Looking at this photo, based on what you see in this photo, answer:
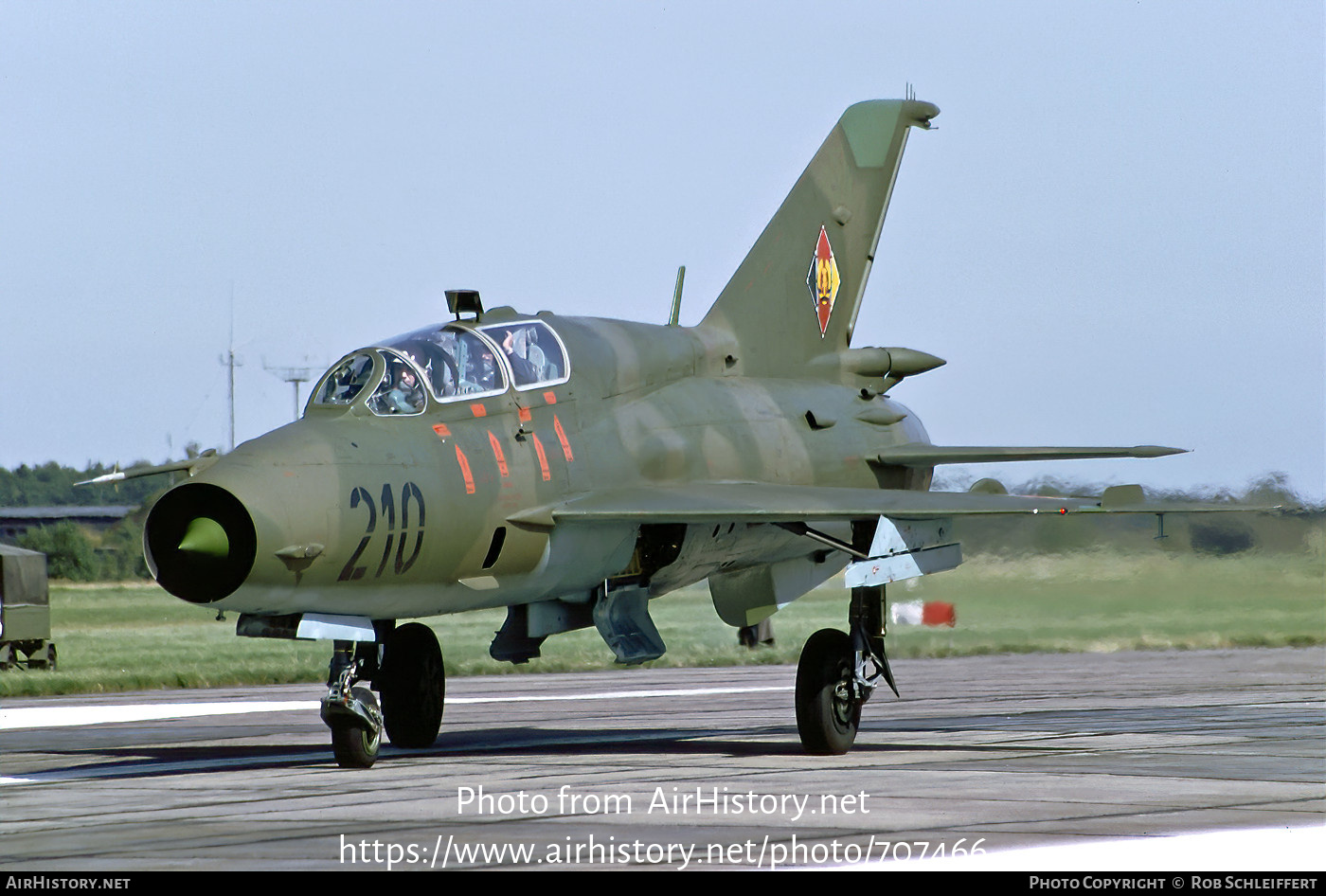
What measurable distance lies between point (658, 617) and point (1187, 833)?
97.8ft

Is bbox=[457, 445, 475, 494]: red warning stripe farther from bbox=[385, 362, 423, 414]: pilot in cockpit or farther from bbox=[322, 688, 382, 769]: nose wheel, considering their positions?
bbox=[322, 688, 382, 769]: nose wheel

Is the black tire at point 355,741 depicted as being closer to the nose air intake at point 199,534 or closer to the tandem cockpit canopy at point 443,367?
the nose air intake at point 199,534

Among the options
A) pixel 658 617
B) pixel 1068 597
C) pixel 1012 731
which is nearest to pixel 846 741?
pixel 1012 731

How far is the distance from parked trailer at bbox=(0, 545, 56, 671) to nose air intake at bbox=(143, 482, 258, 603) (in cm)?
2221

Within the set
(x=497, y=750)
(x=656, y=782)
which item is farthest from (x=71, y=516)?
(x=656, y=782)

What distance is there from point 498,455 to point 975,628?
1781 cm

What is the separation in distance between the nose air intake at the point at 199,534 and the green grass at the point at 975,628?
54.2 feet

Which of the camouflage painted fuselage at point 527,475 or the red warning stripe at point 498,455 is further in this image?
the red warning stripe at point 498,455

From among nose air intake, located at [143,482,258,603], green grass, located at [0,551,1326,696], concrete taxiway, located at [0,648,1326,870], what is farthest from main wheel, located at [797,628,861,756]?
green grass, located at [0,551,1326,696]

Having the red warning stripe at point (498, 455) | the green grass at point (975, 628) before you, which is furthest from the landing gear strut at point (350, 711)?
the green grass at point (975, 628)

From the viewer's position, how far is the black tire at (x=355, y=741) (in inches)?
540

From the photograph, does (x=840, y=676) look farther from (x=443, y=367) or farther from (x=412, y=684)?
(x=443, y=367)

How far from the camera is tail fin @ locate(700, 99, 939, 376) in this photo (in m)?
18.4

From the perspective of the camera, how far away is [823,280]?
1923 centimetres
